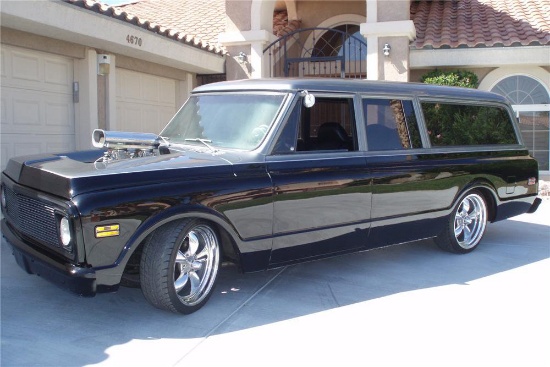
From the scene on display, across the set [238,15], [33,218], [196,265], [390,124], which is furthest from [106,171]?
[238,15]

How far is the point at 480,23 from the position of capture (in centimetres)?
1256

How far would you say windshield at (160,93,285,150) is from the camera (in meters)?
4.75

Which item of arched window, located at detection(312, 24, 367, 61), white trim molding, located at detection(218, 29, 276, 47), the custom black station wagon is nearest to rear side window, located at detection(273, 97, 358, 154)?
the custom black station wagon

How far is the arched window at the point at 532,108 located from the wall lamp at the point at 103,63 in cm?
774

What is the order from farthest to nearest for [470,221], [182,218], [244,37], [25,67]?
A: 1. [244,37]
2. [25,67]
3. [470,221]
4. [182,218]

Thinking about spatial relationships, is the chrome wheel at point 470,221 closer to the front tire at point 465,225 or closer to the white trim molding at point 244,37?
the front tire at point 465,225

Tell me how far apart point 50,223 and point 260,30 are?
8.90 metres

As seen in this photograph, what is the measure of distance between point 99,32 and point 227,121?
14.3 feet

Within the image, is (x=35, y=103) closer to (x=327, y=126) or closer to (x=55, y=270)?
(x=327, y=126)

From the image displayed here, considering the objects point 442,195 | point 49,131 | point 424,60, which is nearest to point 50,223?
point 442,195

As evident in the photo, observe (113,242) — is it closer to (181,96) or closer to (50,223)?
(50,223)

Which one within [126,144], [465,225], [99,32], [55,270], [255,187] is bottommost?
[465,225]

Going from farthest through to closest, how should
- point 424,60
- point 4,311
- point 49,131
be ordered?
point 424,60 → point 49,131 → point 4,311

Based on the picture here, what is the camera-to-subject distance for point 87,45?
29.2ft
